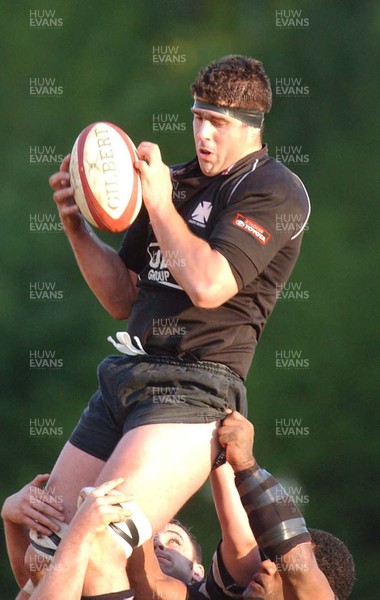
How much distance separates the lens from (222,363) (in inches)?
129

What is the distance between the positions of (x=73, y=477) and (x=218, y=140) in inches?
42.5

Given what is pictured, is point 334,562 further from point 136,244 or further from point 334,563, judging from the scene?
point 136,244

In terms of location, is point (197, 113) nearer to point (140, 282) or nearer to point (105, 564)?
point (140, 282)

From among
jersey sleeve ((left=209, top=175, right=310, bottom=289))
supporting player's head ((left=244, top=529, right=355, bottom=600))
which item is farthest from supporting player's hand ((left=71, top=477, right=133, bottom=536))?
supporting player's head ((left=244, top=529, right=355, bottom=600))

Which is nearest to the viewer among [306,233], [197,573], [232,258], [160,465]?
[160,465]

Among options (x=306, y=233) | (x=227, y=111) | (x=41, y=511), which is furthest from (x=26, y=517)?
(x=306, y=233)

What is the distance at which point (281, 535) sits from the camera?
3604 millimetres

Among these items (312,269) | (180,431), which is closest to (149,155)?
(180,431)

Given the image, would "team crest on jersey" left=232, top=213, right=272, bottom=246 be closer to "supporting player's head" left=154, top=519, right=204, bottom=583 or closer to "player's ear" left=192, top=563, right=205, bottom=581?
"supporting player's head" left=154, top=519, right=204, bottom=583

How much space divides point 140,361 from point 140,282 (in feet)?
0.91

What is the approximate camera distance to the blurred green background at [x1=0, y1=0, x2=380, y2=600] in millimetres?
6645

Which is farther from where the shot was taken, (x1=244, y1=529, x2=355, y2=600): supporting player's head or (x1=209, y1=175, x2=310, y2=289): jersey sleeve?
(x1=244, y1=529, x2=355, y2=600): supporting player's head

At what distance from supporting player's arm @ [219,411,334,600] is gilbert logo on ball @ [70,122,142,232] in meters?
0.89

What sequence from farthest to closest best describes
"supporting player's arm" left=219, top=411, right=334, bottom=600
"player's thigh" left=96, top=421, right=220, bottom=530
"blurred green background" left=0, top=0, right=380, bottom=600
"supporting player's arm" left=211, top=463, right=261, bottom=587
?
"blurred green background" left=0, top=0, right=380, bottom=600 → "supporting player's arm" left=211, top=463, right=261, bottom=587 → "supporting player's arm" left=219, top=411, right=334, bottom=600 → "player's thigh" left=96, top=421, right=220, bottom=530
